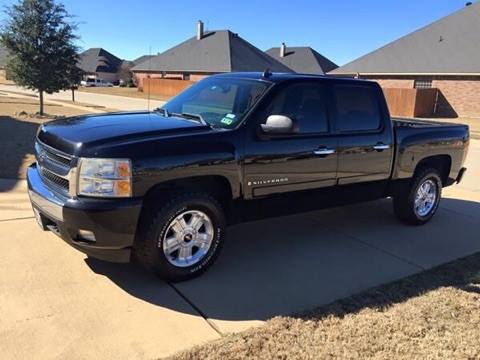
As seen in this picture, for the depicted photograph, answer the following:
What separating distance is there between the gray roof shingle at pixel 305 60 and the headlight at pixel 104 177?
193 feet

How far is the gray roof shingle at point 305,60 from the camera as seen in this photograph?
61.2m

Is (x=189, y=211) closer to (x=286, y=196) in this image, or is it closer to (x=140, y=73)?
(x=286, y=196)

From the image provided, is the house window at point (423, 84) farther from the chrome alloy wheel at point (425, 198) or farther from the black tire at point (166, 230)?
the black tire at point (166, 230)

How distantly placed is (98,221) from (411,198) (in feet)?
14.0

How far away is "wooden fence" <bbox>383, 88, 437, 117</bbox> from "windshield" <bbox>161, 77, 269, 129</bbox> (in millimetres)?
26602

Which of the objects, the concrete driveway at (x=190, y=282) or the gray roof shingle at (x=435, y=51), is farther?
the gray roof shingle at (x=435, y=51)

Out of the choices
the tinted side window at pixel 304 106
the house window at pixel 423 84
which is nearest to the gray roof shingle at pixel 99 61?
the house window at pixel 423 84

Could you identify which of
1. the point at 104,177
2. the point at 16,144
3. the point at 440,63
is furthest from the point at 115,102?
the point at 104,177

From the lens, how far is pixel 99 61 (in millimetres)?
93000

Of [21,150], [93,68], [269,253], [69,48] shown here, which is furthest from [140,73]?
[269,253]

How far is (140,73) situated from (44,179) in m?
61.6

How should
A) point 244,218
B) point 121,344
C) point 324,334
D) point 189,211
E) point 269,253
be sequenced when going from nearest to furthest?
point 121,344, point 324,334, point 189,211, point 244,218, point 269,253

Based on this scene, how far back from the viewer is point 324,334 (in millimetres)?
3629

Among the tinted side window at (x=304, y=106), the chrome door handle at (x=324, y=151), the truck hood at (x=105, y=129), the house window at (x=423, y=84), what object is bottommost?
the chrome door handle at (x=324, y=151)
